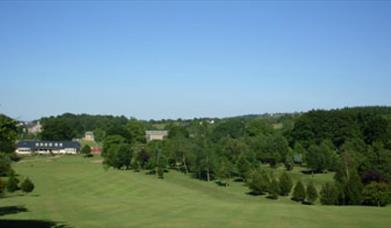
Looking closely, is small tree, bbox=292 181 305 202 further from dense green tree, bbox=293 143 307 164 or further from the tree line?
dense green tree, bbox=293 143 307 164

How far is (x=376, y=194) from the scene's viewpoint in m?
47.4

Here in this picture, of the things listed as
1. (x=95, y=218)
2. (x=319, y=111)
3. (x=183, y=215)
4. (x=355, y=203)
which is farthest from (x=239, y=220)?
(x=319, y=111)

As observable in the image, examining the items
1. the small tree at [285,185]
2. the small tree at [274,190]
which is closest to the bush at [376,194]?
the small tree at [285,185]

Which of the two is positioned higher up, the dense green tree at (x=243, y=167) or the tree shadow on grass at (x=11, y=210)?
the dense green tree at (x=243, y=167)

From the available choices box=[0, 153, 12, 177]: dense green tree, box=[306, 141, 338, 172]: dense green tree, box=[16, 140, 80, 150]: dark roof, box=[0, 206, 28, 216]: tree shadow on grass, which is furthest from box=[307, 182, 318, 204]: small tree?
box=[16, 140, 80, 150]: dark roof

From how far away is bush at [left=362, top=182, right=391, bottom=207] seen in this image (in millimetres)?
47375

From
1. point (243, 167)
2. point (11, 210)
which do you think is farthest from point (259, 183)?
point (11, 210)

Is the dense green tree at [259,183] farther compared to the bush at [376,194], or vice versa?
the dense green tree at [259,183]

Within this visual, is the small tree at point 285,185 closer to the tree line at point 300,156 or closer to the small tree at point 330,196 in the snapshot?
Answer: the tree line at point 300,156

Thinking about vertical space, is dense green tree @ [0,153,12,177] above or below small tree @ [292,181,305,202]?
above

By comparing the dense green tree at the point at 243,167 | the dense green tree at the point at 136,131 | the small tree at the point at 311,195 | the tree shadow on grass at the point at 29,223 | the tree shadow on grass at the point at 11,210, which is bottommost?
the small tree at the point at 311,195

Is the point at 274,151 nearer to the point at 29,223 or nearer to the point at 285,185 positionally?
the point at 285,185

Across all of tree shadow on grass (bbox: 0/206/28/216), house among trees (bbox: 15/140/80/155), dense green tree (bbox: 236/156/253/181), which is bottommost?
tree shadow on grass (bbox: 0/206/28/216)

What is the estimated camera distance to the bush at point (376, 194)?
47.4 m
